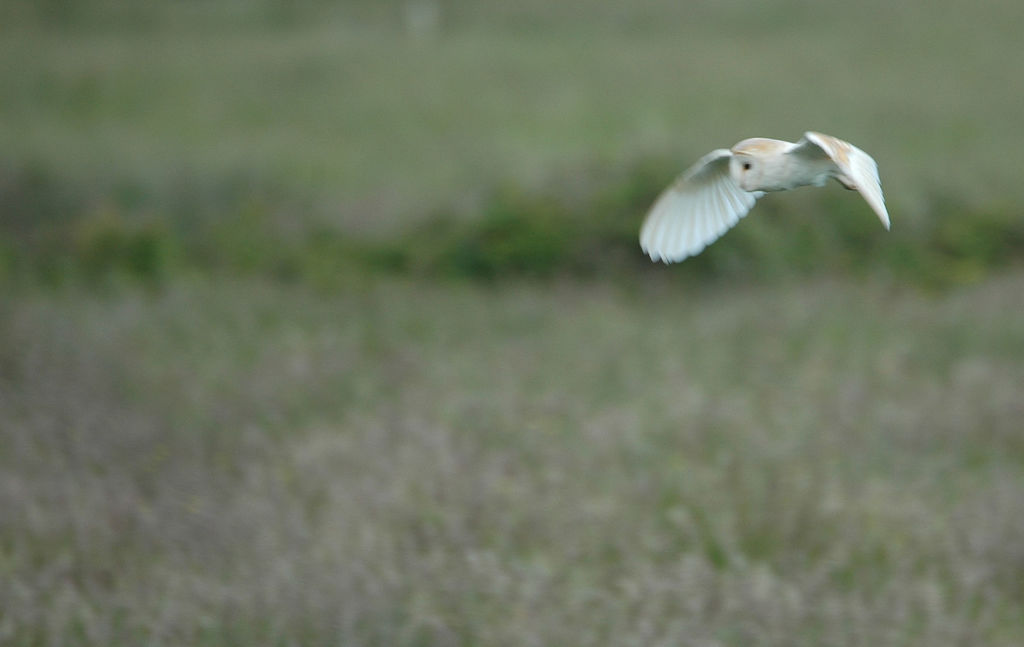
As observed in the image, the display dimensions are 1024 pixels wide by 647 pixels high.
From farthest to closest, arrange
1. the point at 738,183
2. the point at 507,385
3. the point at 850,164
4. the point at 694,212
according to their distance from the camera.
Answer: the point at 507,385
the point at 694,212
the point at 738,183
the point at 850,164

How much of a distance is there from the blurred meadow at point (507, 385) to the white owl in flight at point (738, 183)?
165cm

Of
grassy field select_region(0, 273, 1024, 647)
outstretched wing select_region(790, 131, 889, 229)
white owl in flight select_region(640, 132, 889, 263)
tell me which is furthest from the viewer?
grassy field select_region(0, 273, 1024, 647)

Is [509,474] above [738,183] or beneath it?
beneath

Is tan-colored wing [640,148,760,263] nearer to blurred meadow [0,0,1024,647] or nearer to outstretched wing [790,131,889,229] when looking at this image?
outstretched wing [790,131,889,229]

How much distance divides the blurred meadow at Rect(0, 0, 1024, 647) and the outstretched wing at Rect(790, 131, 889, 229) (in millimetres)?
2188

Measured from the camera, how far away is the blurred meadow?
4.29 m

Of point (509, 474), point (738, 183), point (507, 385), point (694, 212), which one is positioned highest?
point (738, 183)

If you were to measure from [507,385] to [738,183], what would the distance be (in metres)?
5.00

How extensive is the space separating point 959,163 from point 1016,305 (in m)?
4.57

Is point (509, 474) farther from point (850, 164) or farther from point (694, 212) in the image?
point (850, 164)

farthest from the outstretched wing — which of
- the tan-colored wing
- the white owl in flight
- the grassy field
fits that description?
the grassy field

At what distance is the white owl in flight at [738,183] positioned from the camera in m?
2.00

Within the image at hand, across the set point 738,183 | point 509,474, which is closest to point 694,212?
point 738,183

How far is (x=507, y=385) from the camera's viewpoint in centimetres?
711
